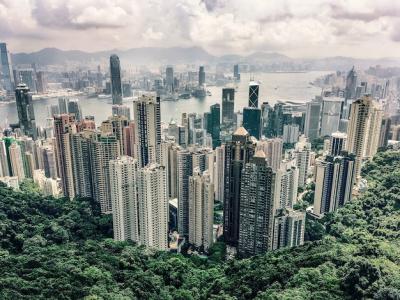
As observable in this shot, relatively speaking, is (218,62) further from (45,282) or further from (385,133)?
(45,282)

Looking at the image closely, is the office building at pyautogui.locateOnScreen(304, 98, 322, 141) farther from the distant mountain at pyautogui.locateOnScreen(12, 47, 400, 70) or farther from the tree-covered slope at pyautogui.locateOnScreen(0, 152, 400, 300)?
the tree-covered slope at pyautogui.locateOnScreen(0, 152, 400, 300)

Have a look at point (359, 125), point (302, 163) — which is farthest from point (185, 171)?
point (359, 125)


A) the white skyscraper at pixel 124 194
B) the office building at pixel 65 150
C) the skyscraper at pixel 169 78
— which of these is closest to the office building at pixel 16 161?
the office building at pixel 65 150

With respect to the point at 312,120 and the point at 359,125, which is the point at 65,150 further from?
the point at 312,120

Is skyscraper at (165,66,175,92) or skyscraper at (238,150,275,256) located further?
skyscraper at (165,66,175,92)

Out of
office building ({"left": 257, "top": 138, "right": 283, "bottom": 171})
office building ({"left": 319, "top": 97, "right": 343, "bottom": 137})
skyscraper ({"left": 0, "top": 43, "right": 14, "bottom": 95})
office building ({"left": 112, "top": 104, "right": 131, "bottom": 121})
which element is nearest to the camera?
office building ({"left": 257, "top": 138, "right": 283, "bottom": 171})

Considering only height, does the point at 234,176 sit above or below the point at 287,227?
above

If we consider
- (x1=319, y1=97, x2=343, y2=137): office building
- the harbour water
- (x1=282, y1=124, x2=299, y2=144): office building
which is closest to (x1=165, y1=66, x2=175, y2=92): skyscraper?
the harbour water

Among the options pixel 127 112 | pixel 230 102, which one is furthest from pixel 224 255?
pixel 230 102
